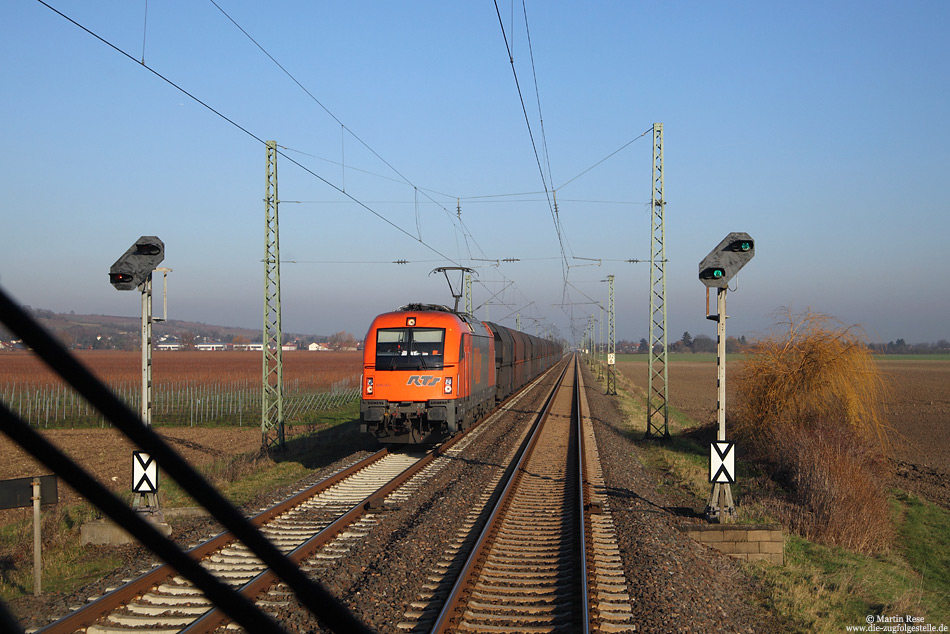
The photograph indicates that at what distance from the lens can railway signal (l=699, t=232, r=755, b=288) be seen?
971 cm

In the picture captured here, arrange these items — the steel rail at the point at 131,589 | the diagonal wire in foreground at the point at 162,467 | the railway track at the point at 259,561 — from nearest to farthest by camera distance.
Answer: the diagonal wire in foreground at the point at 162,467
the steel rail at the point at 131,589
the railway track at the point at 259,561

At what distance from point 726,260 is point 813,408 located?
34.3 ft

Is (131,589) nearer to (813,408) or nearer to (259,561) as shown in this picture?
(259,561)

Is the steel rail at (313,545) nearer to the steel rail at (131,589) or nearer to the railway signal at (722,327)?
the steel rail at (131,589)

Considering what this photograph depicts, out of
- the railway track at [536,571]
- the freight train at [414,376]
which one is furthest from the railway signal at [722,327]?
the freight train at [414,376]

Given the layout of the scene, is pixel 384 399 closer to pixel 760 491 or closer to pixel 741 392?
pixel 760 491

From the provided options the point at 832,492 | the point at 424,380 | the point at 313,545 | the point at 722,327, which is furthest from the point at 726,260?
the point at 424,380

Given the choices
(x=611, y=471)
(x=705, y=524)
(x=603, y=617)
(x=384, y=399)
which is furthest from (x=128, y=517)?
(x=384, y=399)

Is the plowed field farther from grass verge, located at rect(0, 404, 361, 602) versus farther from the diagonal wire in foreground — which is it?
the diagonal wire in foreground

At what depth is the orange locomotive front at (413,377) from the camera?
52.8 ft

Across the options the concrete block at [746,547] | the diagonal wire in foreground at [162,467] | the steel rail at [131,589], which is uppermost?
the diagonal wire in foreground at [162,467]

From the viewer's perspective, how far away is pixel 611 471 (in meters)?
14.2

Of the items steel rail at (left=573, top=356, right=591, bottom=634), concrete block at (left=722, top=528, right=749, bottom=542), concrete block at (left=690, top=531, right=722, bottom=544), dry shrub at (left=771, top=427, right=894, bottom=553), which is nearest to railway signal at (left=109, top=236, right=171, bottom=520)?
steel rail at (left=573, top=356, right=591, bottom=634)

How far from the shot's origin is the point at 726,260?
9.75 metres
